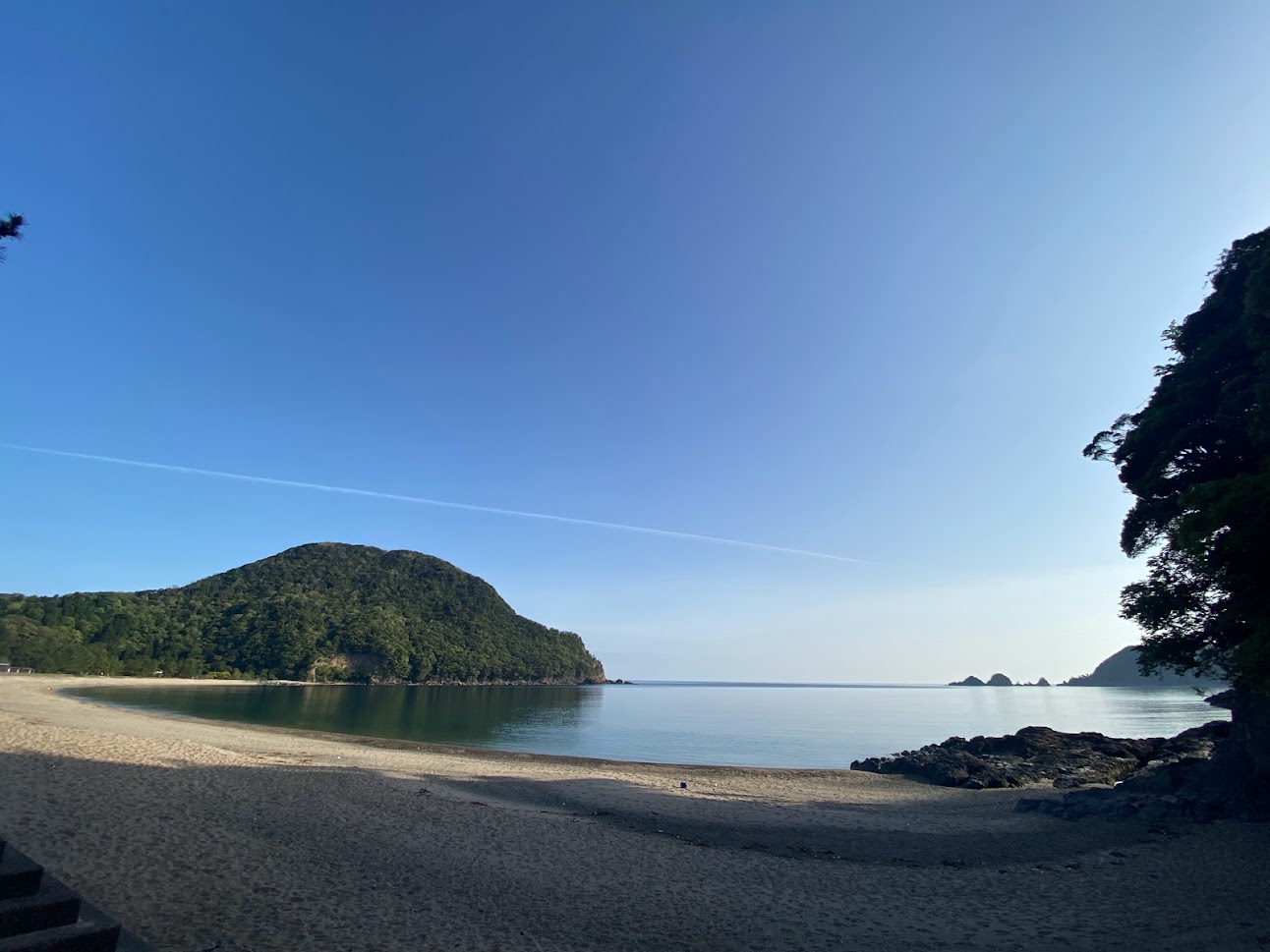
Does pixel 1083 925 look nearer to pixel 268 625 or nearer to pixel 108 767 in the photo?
pixel 108 767

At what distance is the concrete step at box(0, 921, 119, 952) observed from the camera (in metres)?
5.21

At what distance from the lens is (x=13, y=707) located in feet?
137

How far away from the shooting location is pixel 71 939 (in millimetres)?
5449

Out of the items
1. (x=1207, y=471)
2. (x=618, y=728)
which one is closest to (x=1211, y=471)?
(x=1207, y=471)

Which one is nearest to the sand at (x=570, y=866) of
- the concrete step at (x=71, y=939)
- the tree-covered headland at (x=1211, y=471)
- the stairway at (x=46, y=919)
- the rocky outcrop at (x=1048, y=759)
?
the stairway at (x=46, y=919)

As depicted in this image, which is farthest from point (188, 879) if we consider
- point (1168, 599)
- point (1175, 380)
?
point (1175, 380)

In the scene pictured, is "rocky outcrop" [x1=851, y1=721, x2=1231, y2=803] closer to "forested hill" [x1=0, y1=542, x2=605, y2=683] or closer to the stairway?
the stairway

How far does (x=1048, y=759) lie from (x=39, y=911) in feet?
148

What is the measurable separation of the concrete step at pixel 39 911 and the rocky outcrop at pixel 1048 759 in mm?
34837

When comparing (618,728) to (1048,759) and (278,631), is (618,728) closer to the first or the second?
(1048,759)

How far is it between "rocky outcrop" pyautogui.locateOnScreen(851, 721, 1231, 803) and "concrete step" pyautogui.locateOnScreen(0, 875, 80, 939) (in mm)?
34837

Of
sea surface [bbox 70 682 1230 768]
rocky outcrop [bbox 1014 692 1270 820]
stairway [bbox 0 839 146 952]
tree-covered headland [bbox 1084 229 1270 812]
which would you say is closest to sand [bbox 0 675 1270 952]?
rocky outcrop [bbox 1014 692 1270 820]

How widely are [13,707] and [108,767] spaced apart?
36.1m

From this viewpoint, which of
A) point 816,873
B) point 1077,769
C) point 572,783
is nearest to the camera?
point 816,873
